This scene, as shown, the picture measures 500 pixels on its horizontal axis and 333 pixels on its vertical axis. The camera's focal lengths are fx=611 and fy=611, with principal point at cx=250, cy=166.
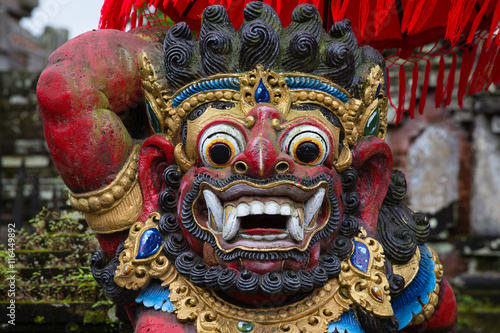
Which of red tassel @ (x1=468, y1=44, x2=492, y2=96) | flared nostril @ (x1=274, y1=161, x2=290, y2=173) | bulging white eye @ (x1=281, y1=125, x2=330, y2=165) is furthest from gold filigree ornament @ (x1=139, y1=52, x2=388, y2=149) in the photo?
red tassel @ (x1=468, y1=44, x2=492, y2=96)

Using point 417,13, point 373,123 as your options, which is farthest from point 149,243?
point 417,13

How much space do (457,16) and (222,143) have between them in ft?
4.18

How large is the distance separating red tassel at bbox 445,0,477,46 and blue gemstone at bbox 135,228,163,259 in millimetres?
1613

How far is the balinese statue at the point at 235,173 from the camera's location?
2.46 meters

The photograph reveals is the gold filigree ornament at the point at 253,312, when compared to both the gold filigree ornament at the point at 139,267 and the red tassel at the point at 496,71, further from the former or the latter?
the red tassel at the point at 496,71

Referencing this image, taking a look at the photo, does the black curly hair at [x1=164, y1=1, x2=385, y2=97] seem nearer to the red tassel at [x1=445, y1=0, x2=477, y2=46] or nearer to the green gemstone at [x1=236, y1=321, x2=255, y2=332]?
the red tassel at [x1=445, y1=0, x2=477, y2=46]

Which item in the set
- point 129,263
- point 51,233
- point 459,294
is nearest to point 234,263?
point 129,263

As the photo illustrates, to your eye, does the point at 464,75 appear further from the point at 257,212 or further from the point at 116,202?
the point at 116,202

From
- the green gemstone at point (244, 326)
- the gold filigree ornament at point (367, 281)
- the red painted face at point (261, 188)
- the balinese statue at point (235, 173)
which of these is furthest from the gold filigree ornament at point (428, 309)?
the green gemstone at point (244, 326)

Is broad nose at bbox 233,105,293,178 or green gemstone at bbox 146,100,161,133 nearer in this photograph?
broad nose at bbox 233,105,293,178

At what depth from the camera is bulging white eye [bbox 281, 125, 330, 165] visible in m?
2.53

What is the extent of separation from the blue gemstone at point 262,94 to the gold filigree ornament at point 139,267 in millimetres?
753

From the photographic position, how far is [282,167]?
2.46 meters

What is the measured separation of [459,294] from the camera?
6.25 meters
